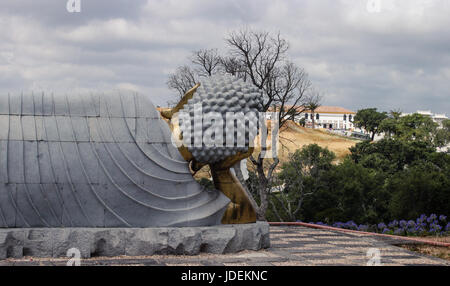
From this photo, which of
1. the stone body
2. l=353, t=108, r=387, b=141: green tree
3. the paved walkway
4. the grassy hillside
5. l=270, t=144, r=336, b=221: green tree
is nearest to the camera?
the paved walkway

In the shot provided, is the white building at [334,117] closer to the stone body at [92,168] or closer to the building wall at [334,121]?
the building wall at [334,121]

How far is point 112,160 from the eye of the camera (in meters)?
7.95

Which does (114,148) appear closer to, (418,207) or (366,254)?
(366,254)

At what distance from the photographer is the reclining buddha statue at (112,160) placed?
771cm

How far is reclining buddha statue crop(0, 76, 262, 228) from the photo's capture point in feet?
25.3

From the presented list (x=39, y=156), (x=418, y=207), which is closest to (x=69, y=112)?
(x=39, y=156)

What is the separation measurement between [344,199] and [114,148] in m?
11.6

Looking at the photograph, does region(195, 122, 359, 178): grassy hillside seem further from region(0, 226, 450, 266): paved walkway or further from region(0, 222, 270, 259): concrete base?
region(0, 222, 270, 259): concrete base

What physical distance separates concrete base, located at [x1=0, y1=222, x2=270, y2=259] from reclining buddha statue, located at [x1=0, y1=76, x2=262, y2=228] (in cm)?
18

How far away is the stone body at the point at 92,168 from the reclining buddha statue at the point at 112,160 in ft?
0.05

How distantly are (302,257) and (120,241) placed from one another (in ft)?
8.93

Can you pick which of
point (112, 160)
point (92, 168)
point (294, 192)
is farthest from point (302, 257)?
point (294, 192)

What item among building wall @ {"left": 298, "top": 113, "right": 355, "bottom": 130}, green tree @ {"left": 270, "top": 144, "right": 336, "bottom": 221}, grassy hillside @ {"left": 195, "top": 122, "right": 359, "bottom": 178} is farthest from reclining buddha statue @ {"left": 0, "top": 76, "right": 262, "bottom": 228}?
building wall @ {"left": 298, "top": 113, "right": 355, "bottom": 130}

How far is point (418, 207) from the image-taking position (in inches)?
558
